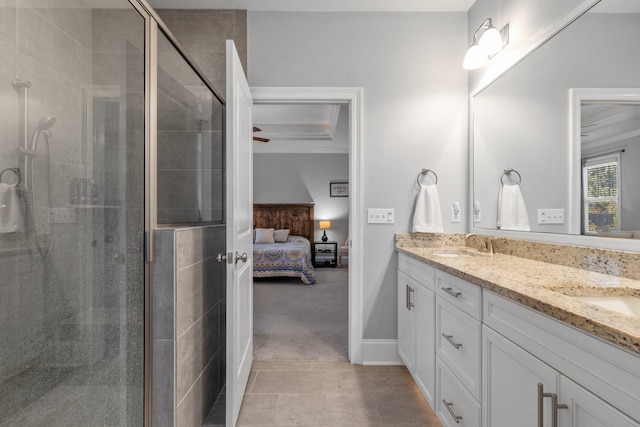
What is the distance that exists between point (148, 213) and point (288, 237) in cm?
523

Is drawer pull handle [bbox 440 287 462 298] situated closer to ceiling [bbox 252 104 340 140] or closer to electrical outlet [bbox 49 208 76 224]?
electrical outlet [bbox 49 208 76 224]

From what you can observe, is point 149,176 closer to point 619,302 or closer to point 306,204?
point 619,302

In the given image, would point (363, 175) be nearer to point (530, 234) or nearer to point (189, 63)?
point (530, 234)

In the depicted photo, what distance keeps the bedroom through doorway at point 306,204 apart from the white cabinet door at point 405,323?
77 centimetres

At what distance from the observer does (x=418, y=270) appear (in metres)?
1.94

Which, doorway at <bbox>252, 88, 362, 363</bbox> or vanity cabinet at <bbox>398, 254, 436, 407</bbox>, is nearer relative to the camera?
vanity cabinet at <bbox>398, 254, 436, 407</bbox>

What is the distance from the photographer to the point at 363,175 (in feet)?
7.89

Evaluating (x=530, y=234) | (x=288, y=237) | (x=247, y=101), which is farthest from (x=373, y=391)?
(x=288, y=237)

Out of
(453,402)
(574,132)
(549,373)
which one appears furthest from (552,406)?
(574,132)

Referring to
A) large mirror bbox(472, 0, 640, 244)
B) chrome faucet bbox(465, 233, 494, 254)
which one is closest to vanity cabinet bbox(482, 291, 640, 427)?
large mirror bbox(472, 0, 640, 244)

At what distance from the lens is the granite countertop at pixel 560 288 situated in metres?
0.69

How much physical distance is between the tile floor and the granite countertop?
2.84 ft

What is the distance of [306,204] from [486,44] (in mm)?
5154

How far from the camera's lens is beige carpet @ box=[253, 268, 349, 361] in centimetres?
259
